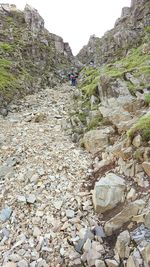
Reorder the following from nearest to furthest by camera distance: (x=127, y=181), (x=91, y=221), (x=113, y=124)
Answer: (x=91, y=221) < (x=127, y=181) < (x=113, y=124)

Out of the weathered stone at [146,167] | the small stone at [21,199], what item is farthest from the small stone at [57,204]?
the weathered stone at [146,167]

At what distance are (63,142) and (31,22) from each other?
44.2m

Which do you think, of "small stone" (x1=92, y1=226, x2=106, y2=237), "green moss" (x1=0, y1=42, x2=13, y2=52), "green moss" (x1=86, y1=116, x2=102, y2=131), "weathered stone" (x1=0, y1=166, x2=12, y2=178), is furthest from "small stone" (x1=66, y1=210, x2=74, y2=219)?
"green moss" (x1=0, y1=42, x2=13, y2=52)

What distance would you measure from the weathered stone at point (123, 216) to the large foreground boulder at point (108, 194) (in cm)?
82

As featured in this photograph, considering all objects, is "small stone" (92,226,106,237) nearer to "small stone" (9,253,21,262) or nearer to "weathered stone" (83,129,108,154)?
"small stone" (9,253,21,262)

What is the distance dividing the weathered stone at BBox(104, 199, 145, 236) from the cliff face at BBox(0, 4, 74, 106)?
821 inches

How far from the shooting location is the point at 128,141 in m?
15.3

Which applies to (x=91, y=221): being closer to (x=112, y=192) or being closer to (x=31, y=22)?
(x=112, y=192)

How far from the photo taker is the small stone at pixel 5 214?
1374 centimetres

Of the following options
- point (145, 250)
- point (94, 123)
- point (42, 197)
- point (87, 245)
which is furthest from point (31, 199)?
point (94, 123)

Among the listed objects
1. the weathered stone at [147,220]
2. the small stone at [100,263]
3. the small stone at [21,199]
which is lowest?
the small stone at [100,263]

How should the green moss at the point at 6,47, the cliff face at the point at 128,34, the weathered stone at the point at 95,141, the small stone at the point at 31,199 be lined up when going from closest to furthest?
the small stone at the point at 31,199 < the weathered stone at the point at 95,141 < the green moss at the point at 6,47 < the cliff face at the point at 128,34

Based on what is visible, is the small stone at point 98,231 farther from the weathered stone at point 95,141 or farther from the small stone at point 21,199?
the weathered stone at point 95,141

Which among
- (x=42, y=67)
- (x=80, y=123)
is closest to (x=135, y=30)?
(x=42, y=67)
